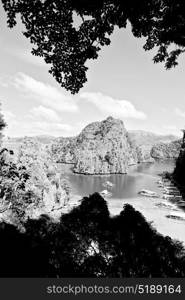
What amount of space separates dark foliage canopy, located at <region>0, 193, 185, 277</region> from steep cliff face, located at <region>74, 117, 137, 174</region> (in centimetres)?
11886

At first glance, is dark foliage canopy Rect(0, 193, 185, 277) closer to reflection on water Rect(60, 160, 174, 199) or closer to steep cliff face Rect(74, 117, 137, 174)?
reflection on water Rect(60, 160, 174, 199)

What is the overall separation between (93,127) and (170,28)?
7553 inches

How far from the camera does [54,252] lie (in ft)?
38.8

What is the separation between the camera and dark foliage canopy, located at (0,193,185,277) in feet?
33.9

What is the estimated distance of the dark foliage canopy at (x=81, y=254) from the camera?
33.9 feet

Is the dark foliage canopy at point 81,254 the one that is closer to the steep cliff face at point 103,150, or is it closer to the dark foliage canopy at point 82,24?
the dark foliage canopy at point 82,24

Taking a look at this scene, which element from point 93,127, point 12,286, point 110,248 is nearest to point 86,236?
point 110,248

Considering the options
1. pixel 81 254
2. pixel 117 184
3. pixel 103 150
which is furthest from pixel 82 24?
pixel 103 150

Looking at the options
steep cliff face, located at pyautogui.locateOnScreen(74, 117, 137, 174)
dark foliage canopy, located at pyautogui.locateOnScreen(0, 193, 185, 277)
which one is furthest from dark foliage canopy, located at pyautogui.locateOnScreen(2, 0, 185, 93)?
steep cliff face, located at pyautogui.locateOnScreen(74, 117, 137, 174)

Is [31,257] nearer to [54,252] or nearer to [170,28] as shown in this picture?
[54,252]

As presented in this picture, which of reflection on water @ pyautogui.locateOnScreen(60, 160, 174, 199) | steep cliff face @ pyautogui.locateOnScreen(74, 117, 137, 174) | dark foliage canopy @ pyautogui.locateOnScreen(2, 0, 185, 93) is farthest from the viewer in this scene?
steep cliff face @ pyautogui.locateOnScreen(74, 117, 137, 174)

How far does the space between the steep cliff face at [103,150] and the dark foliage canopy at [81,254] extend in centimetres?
11886

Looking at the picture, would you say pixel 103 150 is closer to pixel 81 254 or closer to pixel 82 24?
pixel 81 254

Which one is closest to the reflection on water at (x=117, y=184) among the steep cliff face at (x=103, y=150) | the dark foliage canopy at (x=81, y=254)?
the steep cliff face at (x=103, y=150)
